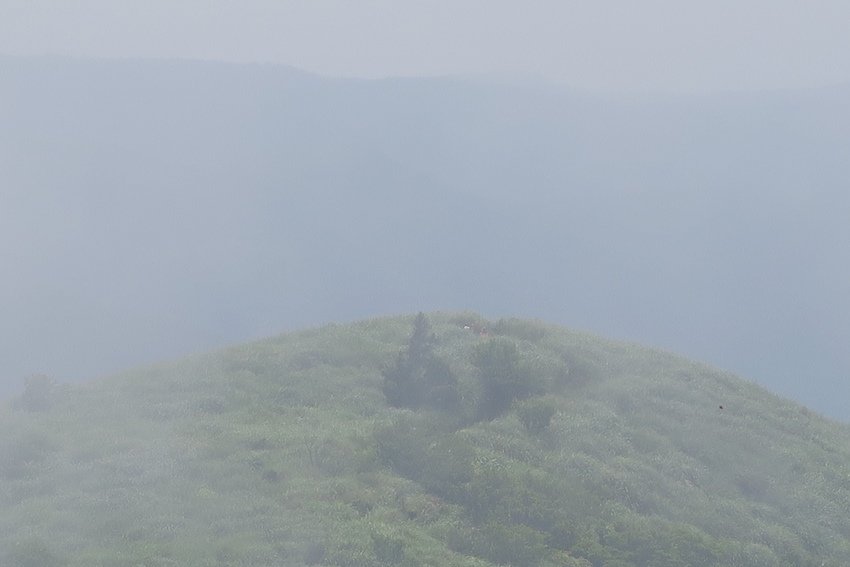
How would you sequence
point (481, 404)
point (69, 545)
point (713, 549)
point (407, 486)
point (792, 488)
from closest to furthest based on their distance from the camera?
point (69, 545), point (713, 549), point (407, 486), point (792, 488), point (481, 404)

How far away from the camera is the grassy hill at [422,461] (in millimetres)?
12938

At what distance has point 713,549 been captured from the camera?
1372cm

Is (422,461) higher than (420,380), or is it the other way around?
(420,380)

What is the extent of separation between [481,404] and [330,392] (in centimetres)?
294

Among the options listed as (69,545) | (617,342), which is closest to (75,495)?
Result: (69,545)

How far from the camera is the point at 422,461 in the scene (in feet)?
50.9

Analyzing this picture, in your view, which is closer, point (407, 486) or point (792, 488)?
point (407, 486)

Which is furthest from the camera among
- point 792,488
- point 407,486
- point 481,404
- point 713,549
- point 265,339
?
point 265,339

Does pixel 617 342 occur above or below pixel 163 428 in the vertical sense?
above

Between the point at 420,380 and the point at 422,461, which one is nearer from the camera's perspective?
the point at 422,461

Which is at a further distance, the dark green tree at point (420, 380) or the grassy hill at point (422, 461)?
the dark green tree at point (420, 380)

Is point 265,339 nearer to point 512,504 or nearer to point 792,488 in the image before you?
point 512,504

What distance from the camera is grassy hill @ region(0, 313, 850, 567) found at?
42.4 ft

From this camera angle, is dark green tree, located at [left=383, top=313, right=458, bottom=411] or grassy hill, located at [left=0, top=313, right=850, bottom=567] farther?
dark green tree, located at [left=383, top=313, right=458, bottom=411]
